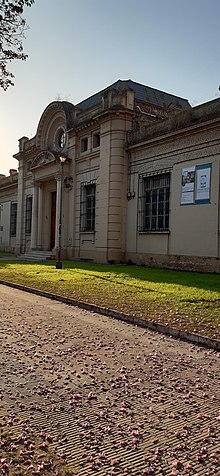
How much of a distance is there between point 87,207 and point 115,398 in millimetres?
21364

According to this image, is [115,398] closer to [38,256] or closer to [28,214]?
[38,256]

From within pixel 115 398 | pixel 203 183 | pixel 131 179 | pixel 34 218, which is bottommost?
pixel 115 398

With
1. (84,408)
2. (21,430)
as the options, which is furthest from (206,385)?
(21,430)

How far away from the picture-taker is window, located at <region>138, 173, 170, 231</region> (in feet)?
65.5

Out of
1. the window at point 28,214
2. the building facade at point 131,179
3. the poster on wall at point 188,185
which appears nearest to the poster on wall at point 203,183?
the building facade at point 131,179

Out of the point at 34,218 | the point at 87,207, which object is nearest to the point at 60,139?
the point at 34,218

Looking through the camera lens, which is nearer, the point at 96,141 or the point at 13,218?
the point at 96,141

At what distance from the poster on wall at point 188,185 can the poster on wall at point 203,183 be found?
296 mm

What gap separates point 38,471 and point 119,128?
20.5 meters

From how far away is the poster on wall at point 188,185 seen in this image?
18.0 m

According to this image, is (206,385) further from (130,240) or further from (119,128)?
(119,128)

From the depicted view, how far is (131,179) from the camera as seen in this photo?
22.1 meters

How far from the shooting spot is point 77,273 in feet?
55.8

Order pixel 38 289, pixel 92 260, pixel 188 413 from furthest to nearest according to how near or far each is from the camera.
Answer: pixel 92 260 → pixel 38 289 → pixel 188 413
